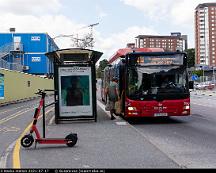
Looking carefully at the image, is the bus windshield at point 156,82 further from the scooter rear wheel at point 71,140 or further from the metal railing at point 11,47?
the metal railing at point 11,47

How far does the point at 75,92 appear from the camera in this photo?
60.5 ft

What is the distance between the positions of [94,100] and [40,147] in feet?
23.7

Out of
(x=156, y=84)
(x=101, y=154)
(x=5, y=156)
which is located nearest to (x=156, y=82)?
(x=156, y=84)

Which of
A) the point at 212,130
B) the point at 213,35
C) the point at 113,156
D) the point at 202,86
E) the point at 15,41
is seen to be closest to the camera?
the point at 113,156

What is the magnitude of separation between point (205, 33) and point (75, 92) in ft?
490

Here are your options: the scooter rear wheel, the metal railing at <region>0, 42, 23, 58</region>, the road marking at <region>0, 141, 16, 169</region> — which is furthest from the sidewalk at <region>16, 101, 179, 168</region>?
the metal railing at <region>0, 42, 23, 58</region>

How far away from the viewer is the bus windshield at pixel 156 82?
17453mm

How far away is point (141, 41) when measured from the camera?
339 feet

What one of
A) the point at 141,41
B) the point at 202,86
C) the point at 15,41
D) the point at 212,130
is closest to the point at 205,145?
the point at 212,130

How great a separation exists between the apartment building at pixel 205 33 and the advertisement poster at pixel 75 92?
146 meters

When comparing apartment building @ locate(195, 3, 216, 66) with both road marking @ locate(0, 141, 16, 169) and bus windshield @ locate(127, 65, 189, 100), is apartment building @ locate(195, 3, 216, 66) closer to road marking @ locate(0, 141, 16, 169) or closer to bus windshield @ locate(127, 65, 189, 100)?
bus windshield @ locate(127, 65, 189, 100)

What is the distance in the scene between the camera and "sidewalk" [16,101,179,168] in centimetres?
859

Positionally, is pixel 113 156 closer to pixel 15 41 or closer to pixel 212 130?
pixel 212 130

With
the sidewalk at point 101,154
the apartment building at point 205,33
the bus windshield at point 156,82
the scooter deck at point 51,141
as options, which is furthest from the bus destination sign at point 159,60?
the apartment building at point 205,33
